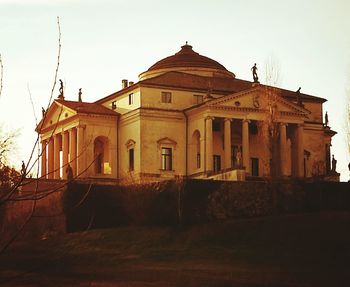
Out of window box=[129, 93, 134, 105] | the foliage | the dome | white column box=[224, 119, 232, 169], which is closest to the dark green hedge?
white column box=[224, 119, 232, 169]

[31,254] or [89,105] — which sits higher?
[89,105]

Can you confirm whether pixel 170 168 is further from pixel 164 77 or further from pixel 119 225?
pixel 119 225

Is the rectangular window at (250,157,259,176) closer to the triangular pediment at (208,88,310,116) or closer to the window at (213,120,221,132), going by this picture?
the window at (213,120,221,132)

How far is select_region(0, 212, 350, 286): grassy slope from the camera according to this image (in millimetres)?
44344

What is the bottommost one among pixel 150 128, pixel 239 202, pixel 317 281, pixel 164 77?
pixel 317 281

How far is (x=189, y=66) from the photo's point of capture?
301 feet

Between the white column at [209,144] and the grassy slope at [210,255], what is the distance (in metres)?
15.4

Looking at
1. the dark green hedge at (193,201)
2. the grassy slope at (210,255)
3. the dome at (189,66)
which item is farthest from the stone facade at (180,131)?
the grassy slope at (210,255)

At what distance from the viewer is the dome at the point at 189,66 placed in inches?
3607

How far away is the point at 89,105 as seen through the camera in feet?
280

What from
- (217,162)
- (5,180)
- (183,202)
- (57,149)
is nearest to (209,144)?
(217,162)

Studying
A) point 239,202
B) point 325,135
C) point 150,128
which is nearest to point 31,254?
point 239,202

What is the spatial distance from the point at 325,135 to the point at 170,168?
2142 centimetres

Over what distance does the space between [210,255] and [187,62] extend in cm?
4342
